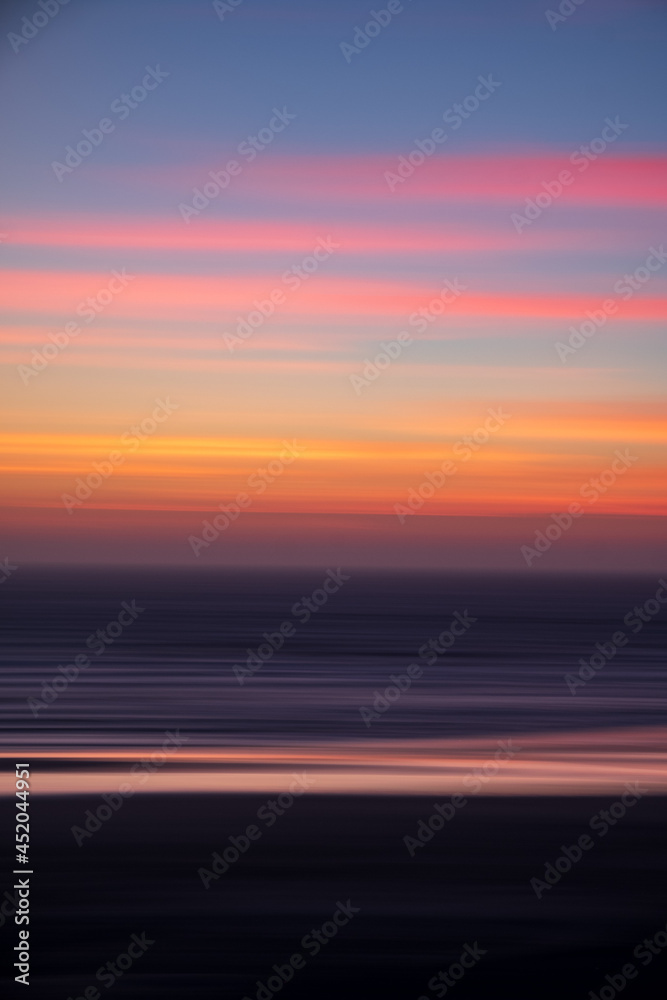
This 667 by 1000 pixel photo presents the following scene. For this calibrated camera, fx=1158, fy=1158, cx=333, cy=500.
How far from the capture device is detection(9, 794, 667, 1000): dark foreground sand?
4.13 metres

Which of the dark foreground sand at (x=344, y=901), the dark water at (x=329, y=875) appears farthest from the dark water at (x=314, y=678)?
the dark foreground sand at (x=344, y=901)

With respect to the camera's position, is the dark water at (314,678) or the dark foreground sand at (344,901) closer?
the dark foreground sand at (344,901)

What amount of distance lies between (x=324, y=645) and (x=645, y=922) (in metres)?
11.8

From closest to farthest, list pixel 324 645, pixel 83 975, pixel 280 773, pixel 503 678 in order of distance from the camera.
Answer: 1. pixel 83 975
2. pixel 280 773
3. pixel 503 678
4. pixel 324 645

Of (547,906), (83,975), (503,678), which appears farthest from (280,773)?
(503,678)

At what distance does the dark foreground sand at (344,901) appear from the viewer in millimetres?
4133

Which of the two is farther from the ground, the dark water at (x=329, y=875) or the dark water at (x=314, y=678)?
the dark water at (x=314, y=678)

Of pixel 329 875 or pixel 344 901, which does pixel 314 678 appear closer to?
pixel 329 875

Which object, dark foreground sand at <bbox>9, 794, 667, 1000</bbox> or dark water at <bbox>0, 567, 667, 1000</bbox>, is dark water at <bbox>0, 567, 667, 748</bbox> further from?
dark foreground sand at <bbox>9, 794, 667, 1000</bbox>

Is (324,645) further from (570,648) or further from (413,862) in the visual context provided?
(413,862)

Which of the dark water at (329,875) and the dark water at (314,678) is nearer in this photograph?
the dark water at (329,875)

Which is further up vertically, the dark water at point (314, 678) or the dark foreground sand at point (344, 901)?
the dark water at point (314, 678)

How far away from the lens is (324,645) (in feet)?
53.9

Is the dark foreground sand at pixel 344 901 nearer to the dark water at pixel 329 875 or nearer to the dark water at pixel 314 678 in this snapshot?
the dark water at pixel 329 875
